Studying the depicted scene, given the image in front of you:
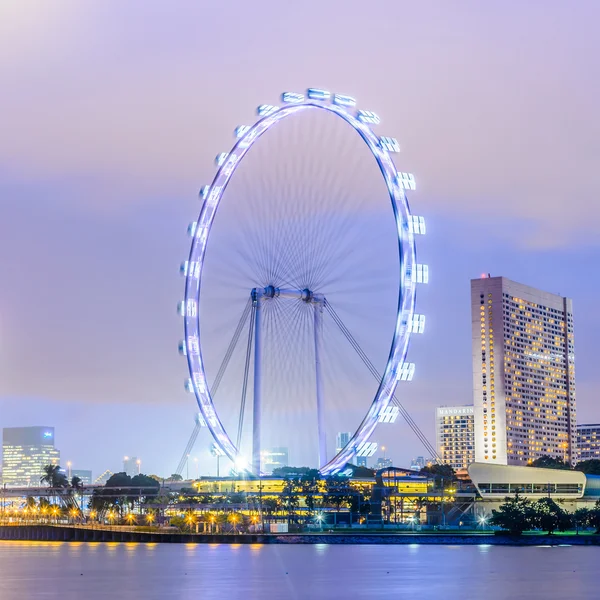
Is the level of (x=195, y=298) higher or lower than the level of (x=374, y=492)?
higher

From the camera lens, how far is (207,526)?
508 feet

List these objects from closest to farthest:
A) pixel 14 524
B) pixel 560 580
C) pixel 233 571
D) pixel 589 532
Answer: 1. pixel 560 580
2. pixel 233 571
3. pixel 589 532
4. pixel 14 524

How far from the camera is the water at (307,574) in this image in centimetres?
6975

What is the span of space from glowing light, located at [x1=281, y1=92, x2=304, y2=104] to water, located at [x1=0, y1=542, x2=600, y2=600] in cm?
3380

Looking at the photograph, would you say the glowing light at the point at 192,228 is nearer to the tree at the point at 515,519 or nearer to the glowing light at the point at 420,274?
the glowing light at the point at 420,274

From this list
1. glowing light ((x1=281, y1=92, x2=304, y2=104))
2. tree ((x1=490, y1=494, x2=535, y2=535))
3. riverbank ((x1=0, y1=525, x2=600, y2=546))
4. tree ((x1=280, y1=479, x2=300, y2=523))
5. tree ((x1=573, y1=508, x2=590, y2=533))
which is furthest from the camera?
tree ((x1=280, y1=479, x2=300, y2=523))

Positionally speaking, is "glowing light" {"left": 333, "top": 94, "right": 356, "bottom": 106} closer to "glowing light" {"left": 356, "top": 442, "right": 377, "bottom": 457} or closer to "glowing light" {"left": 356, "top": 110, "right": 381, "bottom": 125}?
"glowing light" {"left": 356, "top": 110, "right": 381, "bottom": 125}

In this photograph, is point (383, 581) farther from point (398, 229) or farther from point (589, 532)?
point (589, 532)

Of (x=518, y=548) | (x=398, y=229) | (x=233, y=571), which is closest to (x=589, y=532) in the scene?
(x=518, y=548)

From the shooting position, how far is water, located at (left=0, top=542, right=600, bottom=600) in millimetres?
69750

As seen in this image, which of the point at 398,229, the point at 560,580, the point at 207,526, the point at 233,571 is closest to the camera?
the point at 560,580

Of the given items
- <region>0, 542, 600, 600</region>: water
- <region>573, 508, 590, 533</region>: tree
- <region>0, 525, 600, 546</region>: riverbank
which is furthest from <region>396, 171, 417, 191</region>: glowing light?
<region>573, 508, 590, 533</region>: tree

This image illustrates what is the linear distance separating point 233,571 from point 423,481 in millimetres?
79748

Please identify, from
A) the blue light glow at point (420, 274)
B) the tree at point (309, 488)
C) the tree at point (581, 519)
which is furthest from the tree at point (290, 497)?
the blue light glow at point (420, 274)
